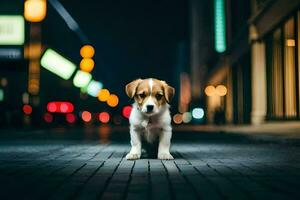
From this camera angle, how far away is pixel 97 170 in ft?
27.2

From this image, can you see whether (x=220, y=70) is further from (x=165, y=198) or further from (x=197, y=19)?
(x=165, y=198)

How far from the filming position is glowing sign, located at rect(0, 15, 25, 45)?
1454 inches

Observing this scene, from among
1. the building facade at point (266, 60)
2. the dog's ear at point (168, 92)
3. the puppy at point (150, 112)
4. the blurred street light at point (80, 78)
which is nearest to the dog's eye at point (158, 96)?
the puppy at point (150, 112)

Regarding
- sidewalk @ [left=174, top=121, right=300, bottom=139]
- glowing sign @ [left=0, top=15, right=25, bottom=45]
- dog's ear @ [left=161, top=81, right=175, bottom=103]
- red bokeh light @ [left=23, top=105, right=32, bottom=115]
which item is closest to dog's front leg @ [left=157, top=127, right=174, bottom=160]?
dog's ear @ [left=161, top=81, right=175, bottom=103]

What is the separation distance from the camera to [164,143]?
9.80 metres

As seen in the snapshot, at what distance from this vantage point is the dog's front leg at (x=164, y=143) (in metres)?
9.66

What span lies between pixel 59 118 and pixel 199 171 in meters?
42.0

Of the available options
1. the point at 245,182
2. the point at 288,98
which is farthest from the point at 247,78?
the point at 245,182

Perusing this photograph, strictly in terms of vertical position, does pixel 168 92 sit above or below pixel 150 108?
above

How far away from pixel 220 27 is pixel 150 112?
50.3 metres

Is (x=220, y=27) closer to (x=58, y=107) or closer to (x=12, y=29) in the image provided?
(x=58, y=107)

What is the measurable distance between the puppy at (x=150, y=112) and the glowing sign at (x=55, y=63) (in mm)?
36720

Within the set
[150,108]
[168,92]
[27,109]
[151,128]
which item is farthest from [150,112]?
[27,109]

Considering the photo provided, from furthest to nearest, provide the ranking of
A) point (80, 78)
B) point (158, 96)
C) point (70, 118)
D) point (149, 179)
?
point (80, 78) → point (70, 118) → point (158, 96) → point (149, 179)
